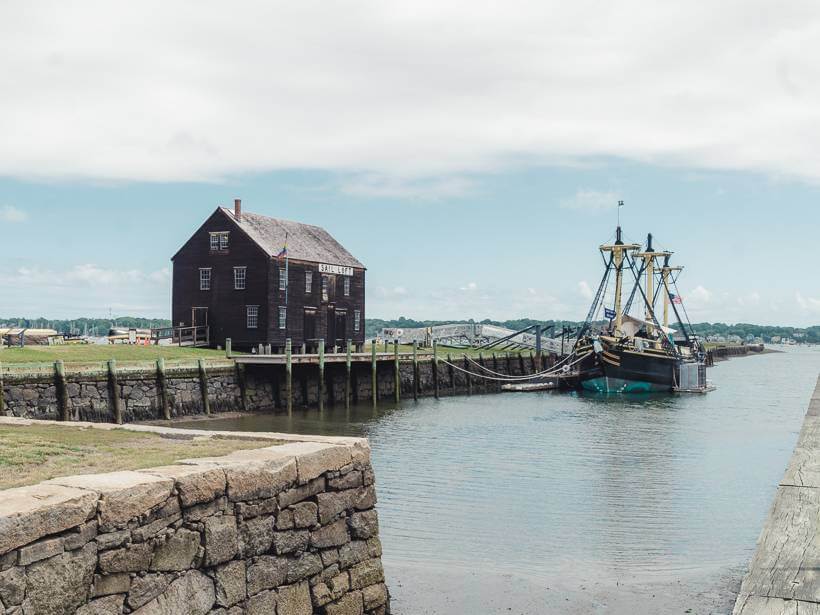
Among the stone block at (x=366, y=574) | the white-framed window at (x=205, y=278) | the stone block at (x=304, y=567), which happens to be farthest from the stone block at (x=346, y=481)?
the white-framed window at (x=205, y=278)

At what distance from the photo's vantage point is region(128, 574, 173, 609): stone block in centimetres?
684

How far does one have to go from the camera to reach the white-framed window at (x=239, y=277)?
47875 mm

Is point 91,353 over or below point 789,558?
over

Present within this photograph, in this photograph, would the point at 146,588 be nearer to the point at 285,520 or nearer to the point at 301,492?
the point at 285,520

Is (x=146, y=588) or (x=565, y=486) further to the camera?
(x=565, y=486)

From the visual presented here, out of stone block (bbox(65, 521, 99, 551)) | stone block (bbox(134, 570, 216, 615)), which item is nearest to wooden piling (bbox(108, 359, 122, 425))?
stone block (bbox(134, 570, 216, 615))

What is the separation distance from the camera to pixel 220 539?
25.2 ft

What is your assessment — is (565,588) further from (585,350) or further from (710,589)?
(585,350)

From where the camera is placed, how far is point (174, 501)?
7.23 meters

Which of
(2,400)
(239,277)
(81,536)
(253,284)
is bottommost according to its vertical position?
(2,400)

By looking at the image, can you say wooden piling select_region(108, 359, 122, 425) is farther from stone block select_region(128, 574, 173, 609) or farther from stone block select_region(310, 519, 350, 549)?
stone block select_region(128, 574, 173, 609)

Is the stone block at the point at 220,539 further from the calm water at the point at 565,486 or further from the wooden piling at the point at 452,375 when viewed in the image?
Result: the wooden piling at the point at 452,375

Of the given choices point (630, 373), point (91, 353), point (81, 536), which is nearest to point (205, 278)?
point (91, 353)

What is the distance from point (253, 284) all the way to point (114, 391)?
1899 cm
